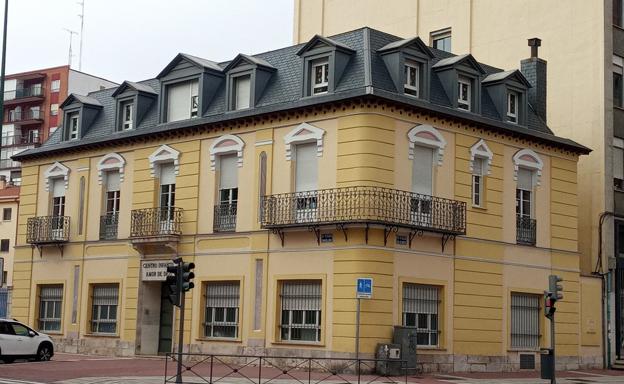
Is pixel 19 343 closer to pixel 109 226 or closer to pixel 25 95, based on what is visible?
pixel 109 226

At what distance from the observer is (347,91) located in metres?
29.1

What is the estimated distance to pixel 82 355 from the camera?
3478cm

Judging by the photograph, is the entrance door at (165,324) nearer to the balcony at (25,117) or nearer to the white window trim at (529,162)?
the white window trim at (529,162)

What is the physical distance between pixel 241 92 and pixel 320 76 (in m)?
3.43

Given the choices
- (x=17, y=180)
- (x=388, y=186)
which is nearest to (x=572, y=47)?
(x=388, y=186)

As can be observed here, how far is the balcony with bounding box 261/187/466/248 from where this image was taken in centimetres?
2791

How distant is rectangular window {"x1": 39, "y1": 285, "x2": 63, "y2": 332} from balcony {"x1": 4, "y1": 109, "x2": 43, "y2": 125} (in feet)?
183

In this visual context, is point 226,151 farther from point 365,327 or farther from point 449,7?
point 449,7

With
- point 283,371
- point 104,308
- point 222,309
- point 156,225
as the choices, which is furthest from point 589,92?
point 104,308

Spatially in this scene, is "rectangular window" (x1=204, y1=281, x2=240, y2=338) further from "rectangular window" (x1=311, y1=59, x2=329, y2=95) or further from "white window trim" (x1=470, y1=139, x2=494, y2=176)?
"white window trim" (x1=470, y1=139, x2=494, y2=176)

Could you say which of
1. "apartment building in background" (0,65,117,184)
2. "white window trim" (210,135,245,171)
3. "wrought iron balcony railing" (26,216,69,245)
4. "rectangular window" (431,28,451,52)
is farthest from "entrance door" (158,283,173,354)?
"apartment building in background" (0,65,117,184)

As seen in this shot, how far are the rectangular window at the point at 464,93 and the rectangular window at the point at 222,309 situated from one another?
938 centimetres

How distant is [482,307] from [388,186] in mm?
5588

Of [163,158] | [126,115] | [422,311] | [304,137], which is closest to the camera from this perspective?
[422,311]
